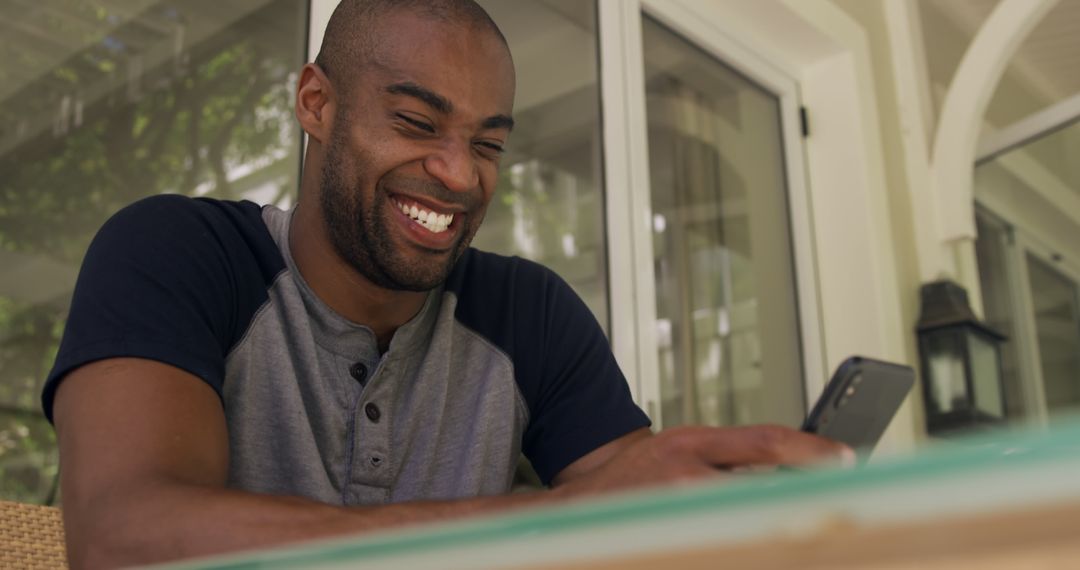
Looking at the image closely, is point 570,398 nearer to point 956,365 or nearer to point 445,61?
point 445,61

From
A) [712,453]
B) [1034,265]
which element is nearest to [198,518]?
[712,453]

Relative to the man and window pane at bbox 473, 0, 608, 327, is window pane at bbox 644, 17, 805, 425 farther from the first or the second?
the man

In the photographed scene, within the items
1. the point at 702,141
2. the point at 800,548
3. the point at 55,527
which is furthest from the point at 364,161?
the point at 702,141

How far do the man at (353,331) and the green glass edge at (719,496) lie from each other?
0.45 m

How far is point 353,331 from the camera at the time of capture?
4.05 ft

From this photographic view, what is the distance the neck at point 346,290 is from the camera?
1.27 meters

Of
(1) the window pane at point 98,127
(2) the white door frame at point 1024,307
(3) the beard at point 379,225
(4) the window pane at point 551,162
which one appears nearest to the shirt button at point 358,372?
(3) the beard at point 379,225

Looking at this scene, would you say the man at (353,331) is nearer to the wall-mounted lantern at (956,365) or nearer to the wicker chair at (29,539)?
the wicker chair at (29,539)

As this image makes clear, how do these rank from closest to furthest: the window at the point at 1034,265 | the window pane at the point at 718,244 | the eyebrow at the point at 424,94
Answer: the eyebrow at the point at 424,94, the window pane at the point at 718,244, the window at the point at 1034,265

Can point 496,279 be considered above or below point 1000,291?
below

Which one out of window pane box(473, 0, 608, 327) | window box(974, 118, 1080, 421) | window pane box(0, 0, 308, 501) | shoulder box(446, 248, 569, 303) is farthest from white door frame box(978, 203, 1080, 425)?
shoulder box(446, 248, 569, 303)

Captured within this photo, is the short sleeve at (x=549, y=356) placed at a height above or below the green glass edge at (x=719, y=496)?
above

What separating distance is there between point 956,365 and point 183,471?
2987 mm

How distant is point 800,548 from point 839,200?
11.1 feet
